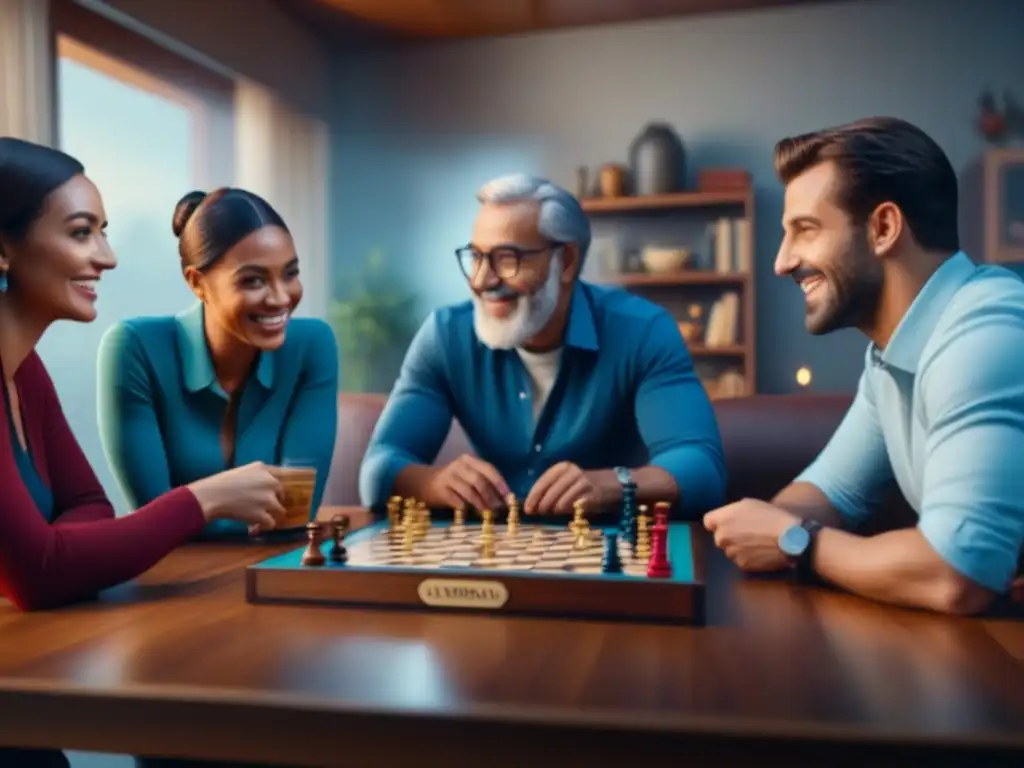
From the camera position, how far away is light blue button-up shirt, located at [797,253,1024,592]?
85cm

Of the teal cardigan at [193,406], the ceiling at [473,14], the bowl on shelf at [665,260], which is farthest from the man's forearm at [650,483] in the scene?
the ceiling at [473,14]

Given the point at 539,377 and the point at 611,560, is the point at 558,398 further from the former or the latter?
the point at 611,560

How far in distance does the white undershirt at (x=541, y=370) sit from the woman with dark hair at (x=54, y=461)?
0.68 metres

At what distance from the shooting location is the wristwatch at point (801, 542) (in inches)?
39.3

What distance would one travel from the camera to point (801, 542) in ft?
3.28

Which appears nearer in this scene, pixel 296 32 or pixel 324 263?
pixel 296 32

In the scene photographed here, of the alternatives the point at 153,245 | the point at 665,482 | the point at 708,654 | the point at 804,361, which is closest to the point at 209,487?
the point at 708,654

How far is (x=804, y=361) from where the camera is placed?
9.61ft

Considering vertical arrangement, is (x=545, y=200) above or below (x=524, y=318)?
above

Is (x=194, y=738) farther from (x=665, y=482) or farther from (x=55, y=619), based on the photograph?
(x=665, y=482)

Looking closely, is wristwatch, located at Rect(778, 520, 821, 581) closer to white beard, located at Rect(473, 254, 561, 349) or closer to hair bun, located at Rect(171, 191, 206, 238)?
white beard, located at Rect(473, 254, 561, 349)

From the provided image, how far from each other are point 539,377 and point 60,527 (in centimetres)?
95

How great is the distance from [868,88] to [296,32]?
173 cm

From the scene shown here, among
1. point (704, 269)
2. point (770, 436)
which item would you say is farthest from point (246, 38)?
point (770, 436)
